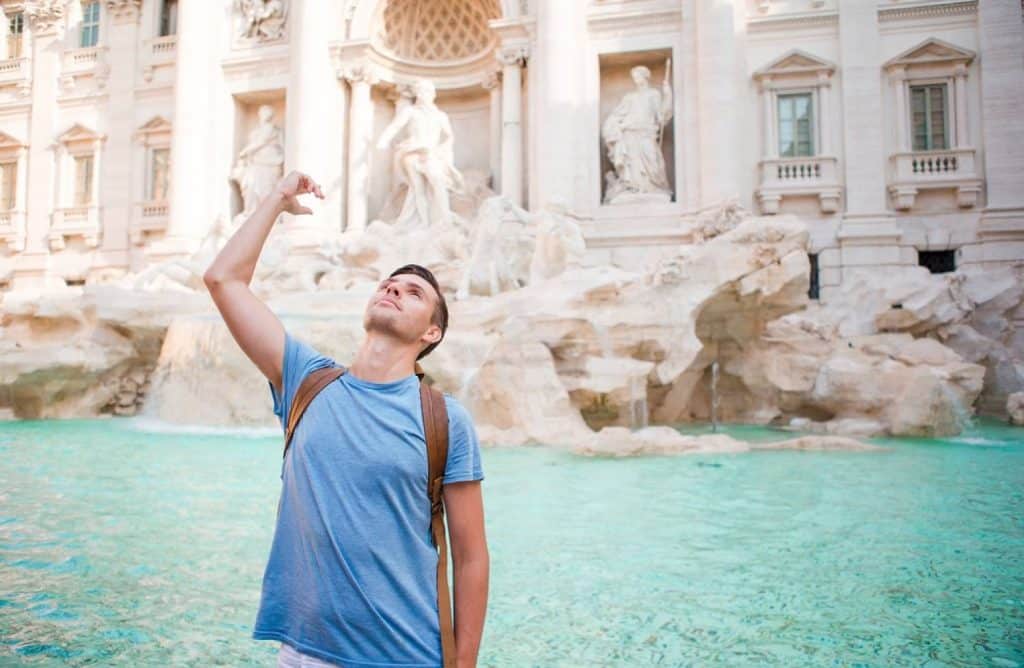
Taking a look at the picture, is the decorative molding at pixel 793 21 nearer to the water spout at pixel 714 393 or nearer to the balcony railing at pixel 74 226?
the water spout at pixel 714 393

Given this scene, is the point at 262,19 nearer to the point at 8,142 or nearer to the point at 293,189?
the point at 8,142

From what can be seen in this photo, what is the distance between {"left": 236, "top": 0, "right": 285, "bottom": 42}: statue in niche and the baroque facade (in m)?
0.04

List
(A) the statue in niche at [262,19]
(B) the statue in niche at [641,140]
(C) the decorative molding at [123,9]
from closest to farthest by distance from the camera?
(B) the statue in niche at [641,140] → (A) the statue in niche at [262,19] → (C) the decorative molding at [123,9]

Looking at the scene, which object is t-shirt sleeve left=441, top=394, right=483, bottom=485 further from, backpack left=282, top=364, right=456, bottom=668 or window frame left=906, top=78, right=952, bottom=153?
window frame left=906, top=78, right=952, bottom=153

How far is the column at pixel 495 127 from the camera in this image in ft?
49.1

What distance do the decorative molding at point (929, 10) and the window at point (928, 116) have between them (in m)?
1.31

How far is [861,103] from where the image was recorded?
13.1m

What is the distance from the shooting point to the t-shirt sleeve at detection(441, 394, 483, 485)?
1171 mm

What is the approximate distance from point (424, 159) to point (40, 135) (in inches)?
457

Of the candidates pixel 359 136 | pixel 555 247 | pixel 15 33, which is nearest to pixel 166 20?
pixel 15 33

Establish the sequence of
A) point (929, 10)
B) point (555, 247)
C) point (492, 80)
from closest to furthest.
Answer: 1. point (555, 247)
2. point (929, 10)
3. point (492, 80)

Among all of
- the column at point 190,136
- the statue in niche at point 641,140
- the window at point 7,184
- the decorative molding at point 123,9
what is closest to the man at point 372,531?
the statue in niche at point 641,140

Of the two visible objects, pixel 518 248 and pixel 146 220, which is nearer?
pixel 518 248

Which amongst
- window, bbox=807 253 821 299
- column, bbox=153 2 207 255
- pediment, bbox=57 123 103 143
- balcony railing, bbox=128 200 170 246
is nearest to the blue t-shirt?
window, bbox=807 253 821 299
